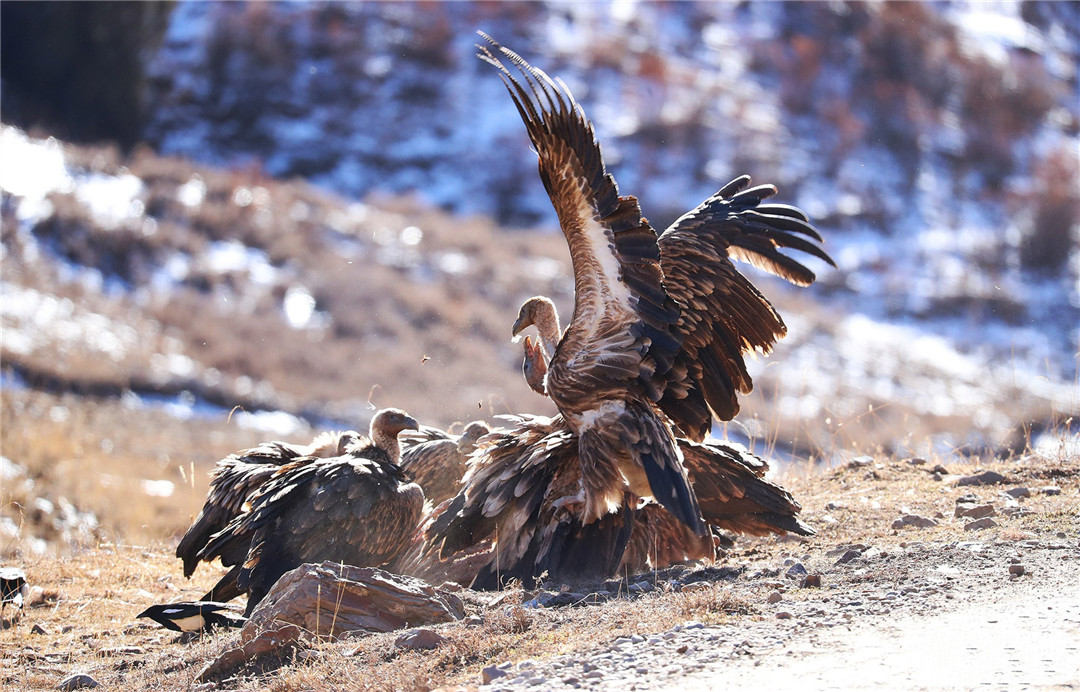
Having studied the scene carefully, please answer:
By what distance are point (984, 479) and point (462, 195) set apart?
29.9m

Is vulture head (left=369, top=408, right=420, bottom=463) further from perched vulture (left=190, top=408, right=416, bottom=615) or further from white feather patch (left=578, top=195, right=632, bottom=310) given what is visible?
white feather patch (left=578, top=195, right=632, bottom=310)

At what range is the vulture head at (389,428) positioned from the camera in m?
7.80

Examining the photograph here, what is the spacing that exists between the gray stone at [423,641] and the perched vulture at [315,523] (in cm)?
203

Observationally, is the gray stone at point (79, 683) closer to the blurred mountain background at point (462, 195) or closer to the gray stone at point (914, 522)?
the gray stone at point (914, 522)

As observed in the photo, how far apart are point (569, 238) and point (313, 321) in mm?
21656

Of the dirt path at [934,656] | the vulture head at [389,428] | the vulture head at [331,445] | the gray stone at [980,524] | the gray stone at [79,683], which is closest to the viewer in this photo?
the dirt path at [934,656]

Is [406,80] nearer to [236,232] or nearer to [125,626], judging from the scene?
[236,232]

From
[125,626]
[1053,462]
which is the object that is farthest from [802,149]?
[125,626]

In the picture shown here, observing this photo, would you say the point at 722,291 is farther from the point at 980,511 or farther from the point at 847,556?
the point at 980,511

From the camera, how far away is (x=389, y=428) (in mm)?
7820

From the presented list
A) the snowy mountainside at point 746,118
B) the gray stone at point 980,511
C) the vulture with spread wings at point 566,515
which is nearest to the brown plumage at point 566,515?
the vulture with spread wings at point 566,515

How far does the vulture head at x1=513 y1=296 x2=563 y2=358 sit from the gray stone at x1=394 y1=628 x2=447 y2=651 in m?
2.77

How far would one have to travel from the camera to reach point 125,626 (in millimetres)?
6742

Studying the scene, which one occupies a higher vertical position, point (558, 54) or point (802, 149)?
point (558, 54)
